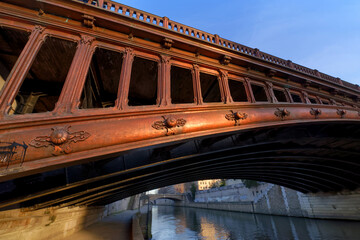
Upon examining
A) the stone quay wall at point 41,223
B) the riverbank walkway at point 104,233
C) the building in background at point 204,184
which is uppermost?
the building in background at point 204,184

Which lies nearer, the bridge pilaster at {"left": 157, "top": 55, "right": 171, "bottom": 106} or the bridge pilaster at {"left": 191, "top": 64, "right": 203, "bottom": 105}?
the bridge pilaster at {"left": 157, "top": 55, "right": 171, "bottom": 106}

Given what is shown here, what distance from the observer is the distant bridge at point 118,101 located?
3107mm

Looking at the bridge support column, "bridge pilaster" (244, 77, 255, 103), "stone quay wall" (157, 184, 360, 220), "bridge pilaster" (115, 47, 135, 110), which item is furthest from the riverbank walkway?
"stone quay wall" (157, 184, 360, 220)

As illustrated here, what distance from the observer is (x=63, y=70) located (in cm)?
617

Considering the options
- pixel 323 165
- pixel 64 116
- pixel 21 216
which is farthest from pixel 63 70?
pixel 323 165

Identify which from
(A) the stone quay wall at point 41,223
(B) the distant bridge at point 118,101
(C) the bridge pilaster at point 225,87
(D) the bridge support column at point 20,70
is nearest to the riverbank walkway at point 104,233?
(A) the stone quay wall at point 41,223

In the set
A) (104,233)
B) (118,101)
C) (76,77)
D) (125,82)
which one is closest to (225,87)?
(125,82)

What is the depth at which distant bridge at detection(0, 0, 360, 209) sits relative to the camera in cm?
311

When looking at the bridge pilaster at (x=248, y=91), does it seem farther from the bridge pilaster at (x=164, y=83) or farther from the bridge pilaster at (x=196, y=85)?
the bridge pilaster at (x=164, y=83)

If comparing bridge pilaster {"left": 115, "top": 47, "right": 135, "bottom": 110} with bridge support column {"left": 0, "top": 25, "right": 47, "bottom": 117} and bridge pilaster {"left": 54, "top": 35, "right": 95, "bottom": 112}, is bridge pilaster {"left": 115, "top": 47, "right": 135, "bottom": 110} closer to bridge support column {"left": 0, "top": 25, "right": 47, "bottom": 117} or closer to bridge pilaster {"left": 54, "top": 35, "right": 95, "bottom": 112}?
bridge pilaster {"left": 54, "top": 35, "right": 95, "bottom": 112}

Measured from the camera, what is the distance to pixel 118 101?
3.86m

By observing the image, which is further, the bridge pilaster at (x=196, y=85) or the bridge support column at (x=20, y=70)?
the bridge pilaster at (x=196, y=85)

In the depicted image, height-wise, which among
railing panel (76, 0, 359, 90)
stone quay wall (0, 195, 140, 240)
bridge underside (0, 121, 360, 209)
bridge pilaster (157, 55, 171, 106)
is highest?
railing panel (76, 0, 359, 90)

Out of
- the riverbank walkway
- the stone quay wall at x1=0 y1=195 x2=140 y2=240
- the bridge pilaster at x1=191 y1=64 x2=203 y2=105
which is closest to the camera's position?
the bridge pilaster at x1=191 y1=64 x2=203 y2=105
